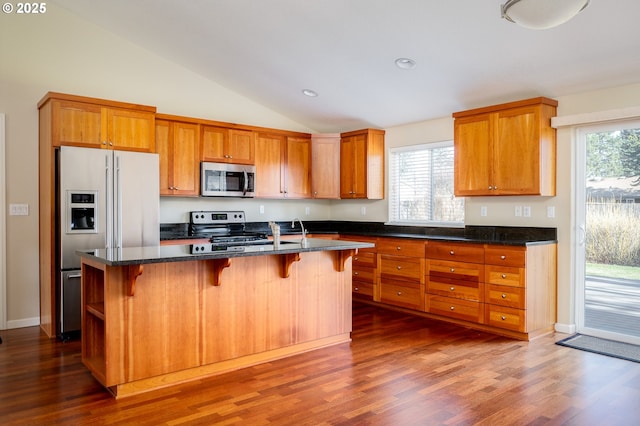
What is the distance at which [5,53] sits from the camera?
4512 millimetres

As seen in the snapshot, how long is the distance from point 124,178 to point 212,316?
1939mm

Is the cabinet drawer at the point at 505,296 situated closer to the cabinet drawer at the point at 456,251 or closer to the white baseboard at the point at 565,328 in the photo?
the cabinet drawer at the point at 456,251

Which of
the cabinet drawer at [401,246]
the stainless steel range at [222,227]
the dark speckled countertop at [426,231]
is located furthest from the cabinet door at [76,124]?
the cabinet drawer at [401,246]

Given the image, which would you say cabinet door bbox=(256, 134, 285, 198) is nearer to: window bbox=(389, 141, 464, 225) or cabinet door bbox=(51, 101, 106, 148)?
window bbox=(389, 141, 464, 225)

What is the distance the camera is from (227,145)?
5.56 meters

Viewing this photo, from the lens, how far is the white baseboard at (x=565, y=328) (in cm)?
432

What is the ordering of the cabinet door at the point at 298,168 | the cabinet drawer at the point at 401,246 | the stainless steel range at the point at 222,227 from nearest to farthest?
the cabinet drawer at the point at 401,246
the stainless steel range at the point at 222,227
the cabinet door at the point at 298,168

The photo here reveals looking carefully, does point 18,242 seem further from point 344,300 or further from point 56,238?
point 344,300

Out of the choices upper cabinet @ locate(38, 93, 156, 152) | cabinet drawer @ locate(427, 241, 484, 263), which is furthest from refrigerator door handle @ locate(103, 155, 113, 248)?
cabinet drawer @ locate(427, 241, 484, 263)

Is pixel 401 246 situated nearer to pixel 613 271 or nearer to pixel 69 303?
pixel 613 271

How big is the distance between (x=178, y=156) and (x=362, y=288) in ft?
8.80

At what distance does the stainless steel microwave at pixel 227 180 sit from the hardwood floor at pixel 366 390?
2.16m

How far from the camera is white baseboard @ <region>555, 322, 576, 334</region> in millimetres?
4316

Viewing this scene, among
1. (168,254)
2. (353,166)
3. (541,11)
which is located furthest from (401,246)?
(541,11)
